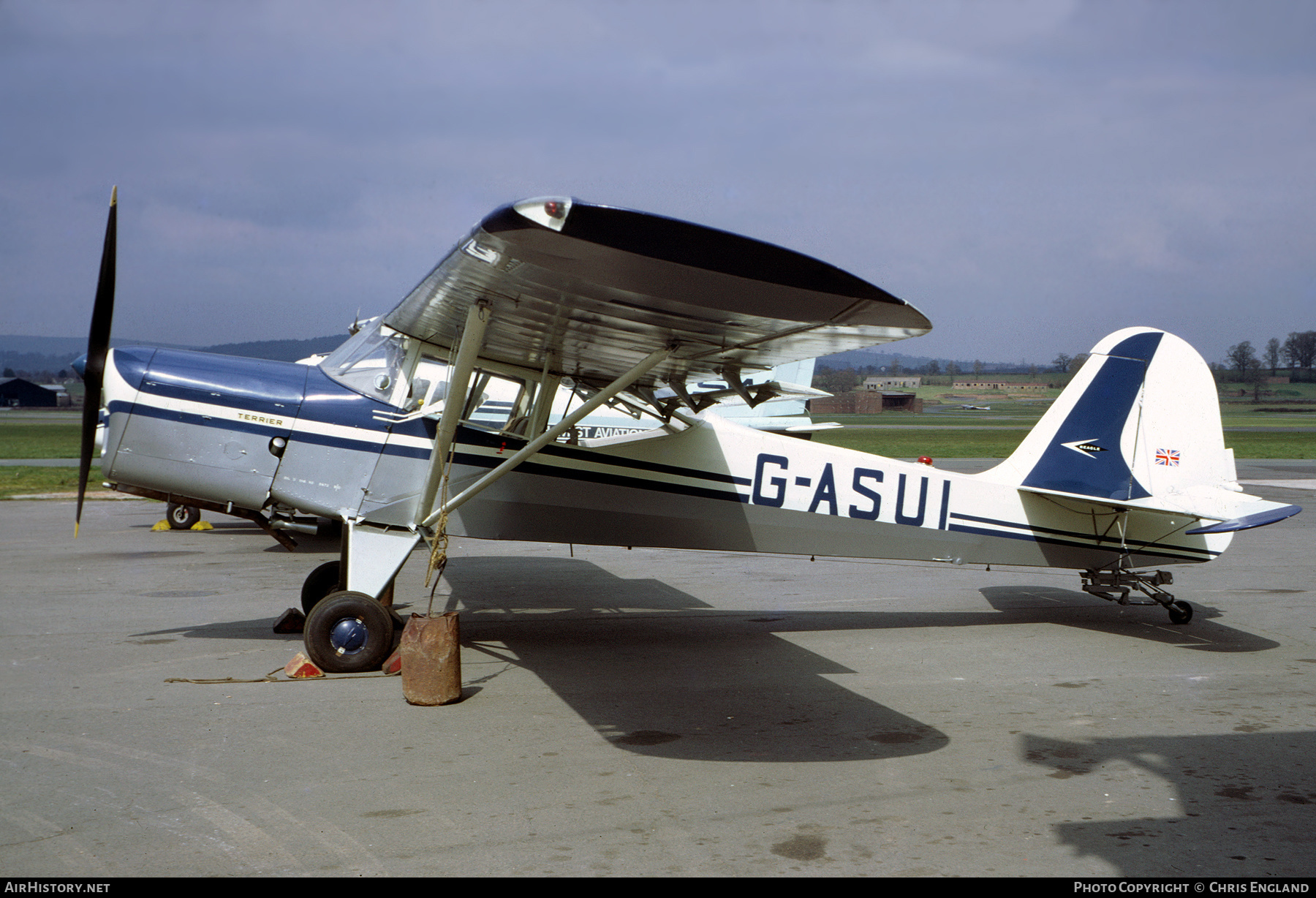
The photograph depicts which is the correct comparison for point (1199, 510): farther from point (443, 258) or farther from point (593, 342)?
point (443, 258)

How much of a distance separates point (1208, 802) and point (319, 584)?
6.52m

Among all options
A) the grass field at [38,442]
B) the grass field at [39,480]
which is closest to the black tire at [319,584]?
the grass field at [39,480]

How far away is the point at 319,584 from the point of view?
8039 mm

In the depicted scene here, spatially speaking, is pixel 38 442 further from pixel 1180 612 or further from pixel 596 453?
pixel 1180 612

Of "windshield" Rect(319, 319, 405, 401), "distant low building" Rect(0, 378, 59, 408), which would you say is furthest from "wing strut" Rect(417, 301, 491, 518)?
"distant low building" Rect(0, 378, 59, 408)

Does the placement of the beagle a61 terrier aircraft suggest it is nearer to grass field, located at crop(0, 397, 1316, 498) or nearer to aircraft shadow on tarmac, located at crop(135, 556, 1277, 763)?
aircraft shadow on tarmac, located at crop(135, 556, 1277, 763)

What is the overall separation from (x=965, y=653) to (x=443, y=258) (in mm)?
5055

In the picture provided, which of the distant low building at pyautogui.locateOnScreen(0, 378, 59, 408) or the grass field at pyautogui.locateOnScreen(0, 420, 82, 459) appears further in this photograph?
the distant low building at pyautogui.locateOnScreen(0, 378, 59, 408)

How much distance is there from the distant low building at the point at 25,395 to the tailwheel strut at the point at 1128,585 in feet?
507

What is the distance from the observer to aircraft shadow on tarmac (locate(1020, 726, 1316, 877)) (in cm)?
376

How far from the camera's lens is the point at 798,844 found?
12.9 ft

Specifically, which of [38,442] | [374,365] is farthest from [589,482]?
[38,442]

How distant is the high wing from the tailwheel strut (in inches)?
161
